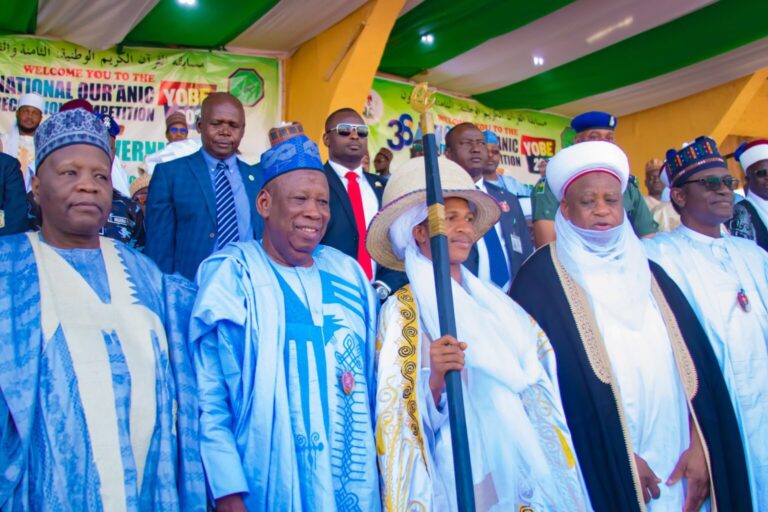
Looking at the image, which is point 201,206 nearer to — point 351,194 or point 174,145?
point 351,194

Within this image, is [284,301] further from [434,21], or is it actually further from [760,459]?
[434,21]

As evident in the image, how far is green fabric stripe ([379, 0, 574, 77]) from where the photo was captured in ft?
23.9

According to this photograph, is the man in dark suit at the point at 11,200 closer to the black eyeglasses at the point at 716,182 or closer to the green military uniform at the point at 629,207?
the green military uniform at the point at 629,207

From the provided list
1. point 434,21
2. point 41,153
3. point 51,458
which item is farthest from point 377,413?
point 434,21

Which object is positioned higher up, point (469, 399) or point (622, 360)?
point (622, 360)

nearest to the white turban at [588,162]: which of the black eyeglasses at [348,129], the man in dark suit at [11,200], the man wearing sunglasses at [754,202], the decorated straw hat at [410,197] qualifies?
the decorated straw hat at [410,197]

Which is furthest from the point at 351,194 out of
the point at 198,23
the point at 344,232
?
the point at 198,23

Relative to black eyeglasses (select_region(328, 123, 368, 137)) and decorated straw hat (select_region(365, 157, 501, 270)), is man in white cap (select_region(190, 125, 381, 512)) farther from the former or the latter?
black eyeglasses (select_region(328, 123, 368, 137))

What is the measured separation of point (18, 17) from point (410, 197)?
5950 millimetres

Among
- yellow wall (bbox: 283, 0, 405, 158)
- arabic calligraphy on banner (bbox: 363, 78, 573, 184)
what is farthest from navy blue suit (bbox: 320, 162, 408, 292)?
arabic calligraphy on banner (bbox: 363, 78, 573, 184)

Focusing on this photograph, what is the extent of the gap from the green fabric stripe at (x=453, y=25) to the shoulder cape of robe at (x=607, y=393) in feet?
15.6

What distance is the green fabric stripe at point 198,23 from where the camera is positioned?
6895mm

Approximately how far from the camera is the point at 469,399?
8.61 feet

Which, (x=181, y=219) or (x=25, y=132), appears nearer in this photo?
(x=181, y=219)
